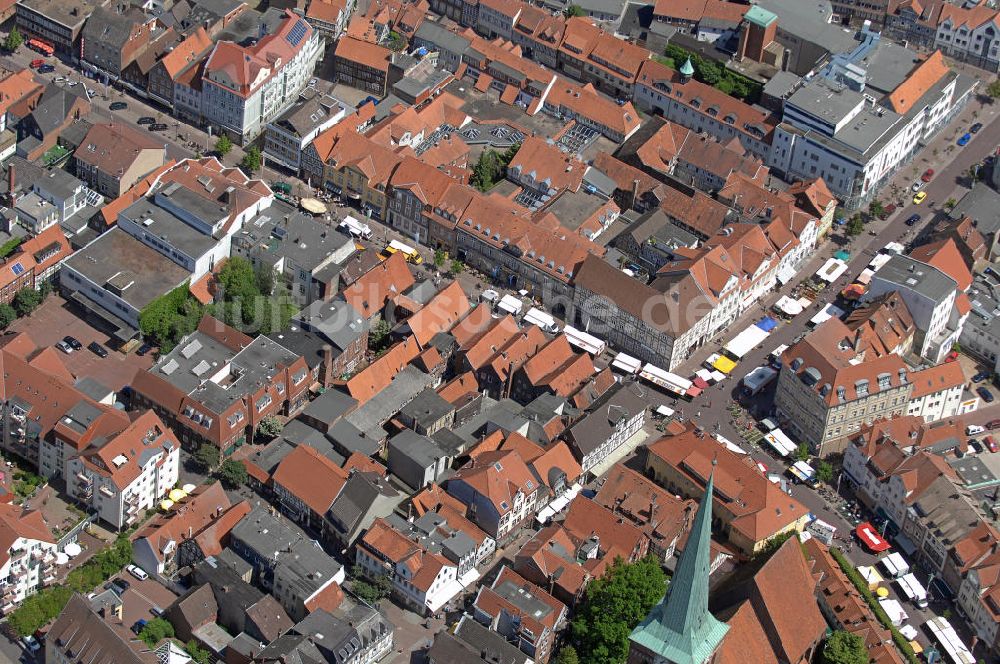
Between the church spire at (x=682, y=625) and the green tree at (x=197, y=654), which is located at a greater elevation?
the church spire at (x=682, y=625)

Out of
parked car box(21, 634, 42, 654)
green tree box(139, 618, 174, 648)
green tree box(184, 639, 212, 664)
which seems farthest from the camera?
parked car box(21, 634, 42, 654)

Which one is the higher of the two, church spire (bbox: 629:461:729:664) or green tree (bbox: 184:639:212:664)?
church spire (bbox: 629:461:729:664)

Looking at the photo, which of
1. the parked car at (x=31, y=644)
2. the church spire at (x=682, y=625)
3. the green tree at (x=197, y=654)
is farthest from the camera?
the parked car at (x=31, y=644)

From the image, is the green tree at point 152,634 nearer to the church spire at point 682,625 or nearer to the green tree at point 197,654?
the green tree at point 197,654

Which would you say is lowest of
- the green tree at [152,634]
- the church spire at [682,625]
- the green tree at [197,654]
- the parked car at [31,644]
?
the parked car at [31,644]

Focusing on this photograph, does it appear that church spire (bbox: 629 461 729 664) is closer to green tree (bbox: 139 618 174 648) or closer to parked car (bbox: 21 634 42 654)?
green tree (bbox: 139 618 174 648)

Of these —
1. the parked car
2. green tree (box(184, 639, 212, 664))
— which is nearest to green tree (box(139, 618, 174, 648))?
green tree (box(184, 639, 212, 664))

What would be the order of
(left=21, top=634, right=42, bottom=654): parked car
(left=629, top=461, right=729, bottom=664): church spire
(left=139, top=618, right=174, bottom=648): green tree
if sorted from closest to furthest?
(left=629, top=461, right=729, bottom=664): church spire < (left=139, top=618, right=174, bottom=648): green tree < (left=21, top=634, right=42, bottom=654): parked car

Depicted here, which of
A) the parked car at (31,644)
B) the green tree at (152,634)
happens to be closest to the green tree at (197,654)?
the green tree at (152,634)
